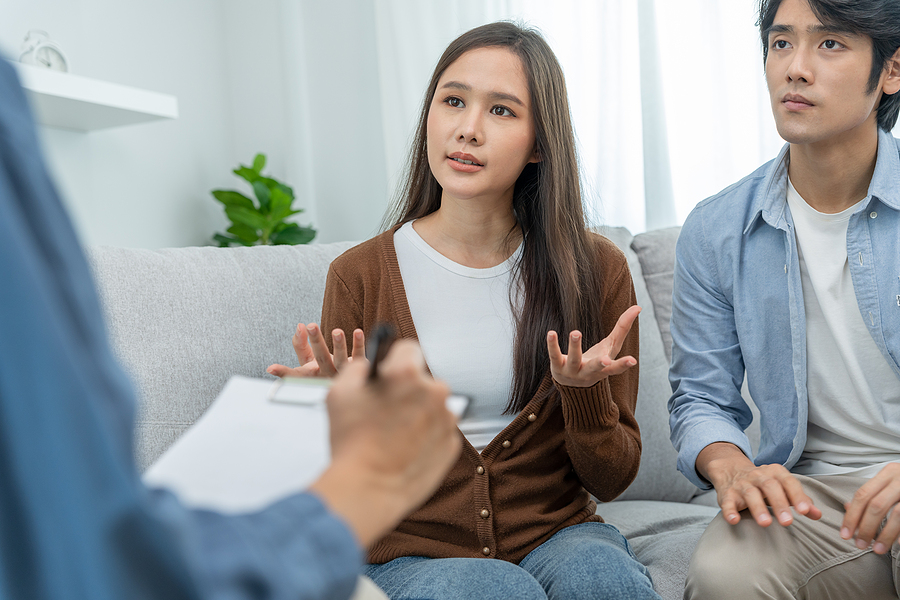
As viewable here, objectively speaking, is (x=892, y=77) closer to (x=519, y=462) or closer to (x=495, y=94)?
(x=495, y=94)

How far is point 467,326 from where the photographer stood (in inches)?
54.2

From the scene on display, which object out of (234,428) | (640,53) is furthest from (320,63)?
(234,428)

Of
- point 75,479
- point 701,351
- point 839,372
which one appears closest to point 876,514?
point 839,372

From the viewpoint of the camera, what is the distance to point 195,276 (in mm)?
1451

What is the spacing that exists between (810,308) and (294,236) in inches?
75.1

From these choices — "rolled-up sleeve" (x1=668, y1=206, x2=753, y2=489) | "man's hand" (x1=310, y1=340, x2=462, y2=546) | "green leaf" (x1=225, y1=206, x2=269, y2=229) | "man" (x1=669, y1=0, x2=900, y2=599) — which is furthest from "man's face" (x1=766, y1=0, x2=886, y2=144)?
"green leaf" (x1=225, y1=206, x2=269, y2=229)

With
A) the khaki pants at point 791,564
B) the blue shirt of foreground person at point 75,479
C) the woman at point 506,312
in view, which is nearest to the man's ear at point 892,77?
the woman at point 506,312

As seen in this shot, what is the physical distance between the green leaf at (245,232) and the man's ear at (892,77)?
211 cm

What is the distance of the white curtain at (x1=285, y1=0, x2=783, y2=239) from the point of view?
7.49 ft

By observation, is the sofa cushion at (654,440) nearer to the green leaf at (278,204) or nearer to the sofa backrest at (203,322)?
the sofa backrest at (203,322)

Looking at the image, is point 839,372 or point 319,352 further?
point 839,372

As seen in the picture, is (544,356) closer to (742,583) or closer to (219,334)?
(742,583)

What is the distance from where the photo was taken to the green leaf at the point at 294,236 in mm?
2770

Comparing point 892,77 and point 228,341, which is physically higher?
point 892,77
